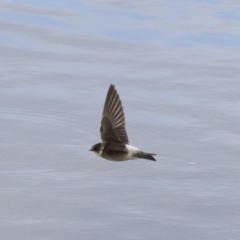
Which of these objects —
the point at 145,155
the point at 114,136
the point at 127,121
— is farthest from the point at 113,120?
the point at 127,121

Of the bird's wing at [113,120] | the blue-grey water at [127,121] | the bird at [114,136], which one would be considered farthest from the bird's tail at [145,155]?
the blue-grey water at [127,121]

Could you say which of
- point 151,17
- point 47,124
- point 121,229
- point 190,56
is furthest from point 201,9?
point 121,229

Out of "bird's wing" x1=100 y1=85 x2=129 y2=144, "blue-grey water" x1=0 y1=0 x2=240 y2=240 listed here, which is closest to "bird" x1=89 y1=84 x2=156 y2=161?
"bird's wing" x1=100 y1=85 x2=129 y2=144

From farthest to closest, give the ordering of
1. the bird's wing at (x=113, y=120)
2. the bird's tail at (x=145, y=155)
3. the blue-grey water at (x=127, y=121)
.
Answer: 1. the blue-grey water at (x=127, y=121)
2. the bird's wing at (x=113, y=120)
3. the bird's tail at (x=145, y=155)

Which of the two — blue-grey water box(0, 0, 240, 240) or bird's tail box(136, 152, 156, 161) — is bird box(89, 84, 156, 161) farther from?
blue-grey water box(0, 0, 240, 240)

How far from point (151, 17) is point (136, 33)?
2.41ft

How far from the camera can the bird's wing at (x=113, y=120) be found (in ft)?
19.8

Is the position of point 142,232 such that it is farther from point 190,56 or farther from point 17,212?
point 190,56

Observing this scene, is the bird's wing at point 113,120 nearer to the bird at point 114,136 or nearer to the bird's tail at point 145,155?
the bird at point 114,136

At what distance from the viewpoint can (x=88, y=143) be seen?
7.67 meters

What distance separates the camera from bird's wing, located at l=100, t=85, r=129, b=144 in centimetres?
605

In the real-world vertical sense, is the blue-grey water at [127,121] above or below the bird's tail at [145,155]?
above

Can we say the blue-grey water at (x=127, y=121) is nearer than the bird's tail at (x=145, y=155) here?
No

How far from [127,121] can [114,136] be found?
1.90 meters
